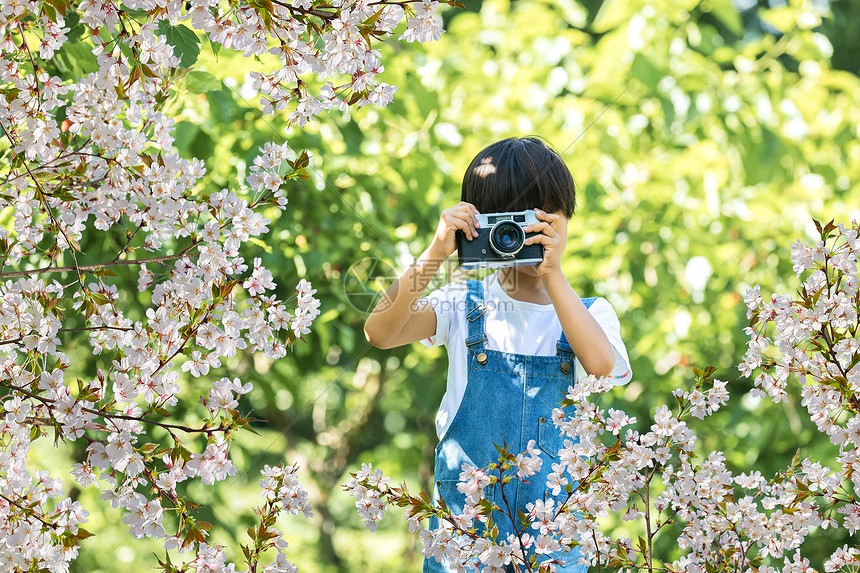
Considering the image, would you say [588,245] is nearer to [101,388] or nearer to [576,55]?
[576,55]

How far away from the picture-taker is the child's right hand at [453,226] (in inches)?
52.6

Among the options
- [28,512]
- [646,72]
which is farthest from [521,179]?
[646,72]

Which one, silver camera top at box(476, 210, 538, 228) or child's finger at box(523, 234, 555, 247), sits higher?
silver camera top at box(476, 210, 538, 228)

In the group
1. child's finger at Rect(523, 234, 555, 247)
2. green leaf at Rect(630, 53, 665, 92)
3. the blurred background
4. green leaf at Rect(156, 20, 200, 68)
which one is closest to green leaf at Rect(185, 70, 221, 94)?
green leaf at Rect(156, 20, 200, 68)

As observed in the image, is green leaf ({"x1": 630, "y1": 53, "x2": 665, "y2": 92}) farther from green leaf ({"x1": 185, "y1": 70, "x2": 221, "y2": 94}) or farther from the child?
green leaf ({"x1": 185, "y1": 70, "x2": 221, "y2": 94})

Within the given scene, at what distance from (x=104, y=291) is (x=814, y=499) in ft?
3.61

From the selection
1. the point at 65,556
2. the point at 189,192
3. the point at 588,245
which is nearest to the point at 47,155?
the point at 189,192

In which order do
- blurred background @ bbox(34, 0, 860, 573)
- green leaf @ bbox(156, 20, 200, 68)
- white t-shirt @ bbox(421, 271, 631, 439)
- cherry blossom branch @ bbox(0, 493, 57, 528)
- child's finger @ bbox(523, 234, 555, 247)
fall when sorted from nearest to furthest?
cherry blossom branch @ bbox(0, 493, 57, 528), green leaf @ bbox(156, 20, 200, 68), child's finger @ bbox(523, 234, 555, 247), white t-shirt @ bbox(421, 271, 631, 439), blurred background @ bbox(34, 0, 860, 573)

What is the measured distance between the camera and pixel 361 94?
1132mm

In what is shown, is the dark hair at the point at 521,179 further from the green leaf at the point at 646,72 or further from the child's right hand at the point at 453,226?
the green leaf at the point at 646,72

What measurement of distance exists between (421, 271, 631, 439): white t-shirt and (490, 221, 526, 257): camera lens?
18 centimetres

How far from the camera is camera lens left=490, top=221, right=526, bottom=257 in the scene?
1.32m

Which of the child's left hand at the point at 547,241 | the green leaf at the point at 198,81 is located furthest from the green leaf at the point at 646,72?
the green leaf at the point at 198,81

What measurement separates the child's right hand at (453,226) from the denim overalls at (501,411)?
199 millimetres
